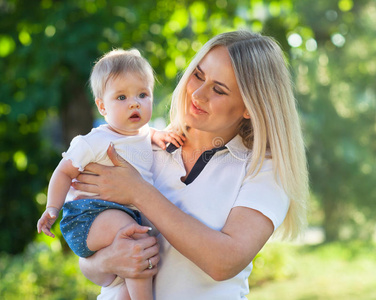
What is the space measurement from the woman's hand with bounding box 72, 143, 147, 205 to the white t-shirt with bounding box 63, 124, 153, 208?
4cm

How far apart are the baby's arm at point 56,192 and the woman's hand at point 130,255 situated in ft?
0.78

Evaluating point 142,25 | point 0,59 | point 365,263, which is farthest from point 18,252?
point 365,263

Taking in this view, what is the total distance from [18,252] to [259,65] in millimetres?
7013

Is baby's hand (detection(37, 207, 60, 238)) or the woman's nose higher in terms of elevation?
the woman's nose

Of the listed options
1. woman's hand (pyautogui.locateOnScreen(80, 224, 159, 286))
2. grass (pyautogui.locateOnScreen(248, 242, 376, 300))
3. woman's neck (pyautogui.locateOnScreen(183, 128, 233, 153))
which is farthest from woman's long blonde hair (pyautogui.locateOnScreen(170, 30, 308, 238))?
grass (pyautogui.locateOnScreen(248, 242, 376, 300))

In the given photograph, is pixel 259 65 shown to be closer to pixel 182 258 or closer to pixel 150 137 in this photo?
pixel 150 137

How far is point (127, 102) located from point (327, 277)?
9207 mm

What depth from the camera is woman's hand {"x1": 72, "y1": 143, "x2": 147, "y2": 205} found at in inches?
79.0

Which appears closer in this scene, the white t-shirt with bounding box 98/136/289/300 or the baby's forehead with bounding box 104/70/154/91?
the white t-shirt with bounding box 98/136/289/300

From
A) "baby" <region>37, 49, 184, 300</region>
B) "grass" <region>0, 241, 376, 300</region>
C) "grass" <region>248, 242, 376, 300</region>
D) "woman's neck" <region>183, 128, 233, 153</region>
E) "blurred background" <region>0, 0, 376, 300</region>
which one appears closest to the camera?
"baby" <region>37, 49, 184, 300</region>

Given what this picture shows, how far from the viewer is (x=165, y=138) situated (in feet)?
7.56

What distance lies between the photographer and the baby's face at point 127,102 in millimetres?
2135

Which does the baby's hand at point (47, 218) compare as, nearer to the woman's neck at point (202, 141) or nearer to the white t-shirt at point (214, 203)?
the white t-shirt at point (214, 203)

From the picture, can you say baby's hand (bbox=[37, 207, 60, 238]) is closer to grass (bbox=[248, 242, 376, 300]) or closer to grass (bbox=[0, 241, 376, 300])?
grass (bbox=[0, 241, 376, 300])
